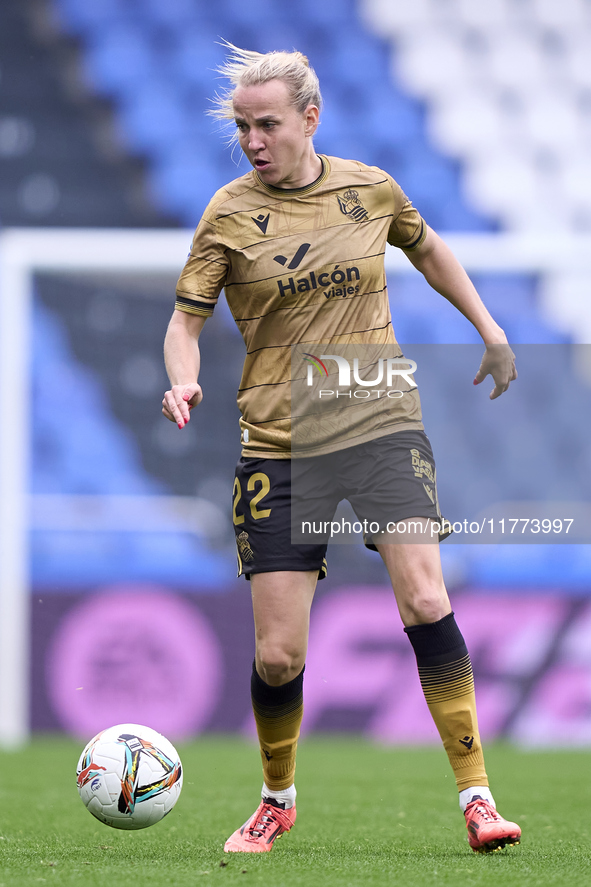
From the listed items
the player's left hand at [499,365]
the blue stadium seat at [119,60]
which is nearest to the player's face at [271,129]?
the player's left hand at [499,365]

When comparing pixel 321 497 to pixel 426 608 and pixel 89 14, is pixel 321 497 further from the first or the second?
pixel 89 14

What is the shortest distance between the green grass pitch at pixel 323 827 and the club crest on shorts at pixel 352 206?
5.05 feet

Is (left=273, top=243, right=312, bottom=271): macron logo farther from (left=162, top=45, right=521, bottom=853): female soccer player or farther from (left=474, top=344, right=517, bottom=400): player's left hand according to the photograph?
(left=474, top=344, right=517, bottom=400): player's left hand

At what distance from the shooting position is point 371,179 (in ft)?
9.57

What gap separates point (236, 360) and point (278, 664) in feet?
13.7

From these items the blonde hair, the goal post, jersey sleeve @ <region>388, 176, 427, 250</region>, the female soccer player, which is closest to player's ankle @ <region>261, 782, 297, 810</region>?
the female soccer player

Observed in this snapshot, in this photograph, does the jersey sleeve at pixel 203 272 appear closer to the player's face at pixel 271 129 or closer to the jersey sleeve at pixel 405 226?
the player's face at pixel 271 129

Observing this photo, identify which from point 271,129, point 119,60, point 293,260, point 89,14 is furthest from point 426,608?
point 89,14

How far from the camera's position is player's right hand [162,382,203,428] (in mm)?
2553

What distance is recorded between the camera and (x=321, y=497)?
2820 mm

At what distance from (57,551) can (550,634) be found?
2808 millimetres

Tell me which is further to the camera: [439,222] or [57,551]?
[439,222]

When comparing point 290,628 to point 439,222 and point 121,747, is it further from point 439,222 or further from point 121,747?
point 439,222

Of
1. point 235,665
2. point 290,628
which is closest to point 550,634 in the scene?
point 235,665
